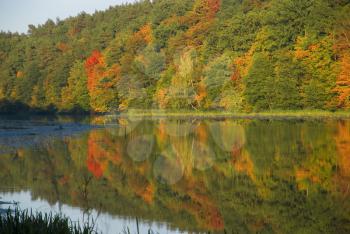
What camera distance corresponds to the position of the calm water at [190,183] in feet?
36.7

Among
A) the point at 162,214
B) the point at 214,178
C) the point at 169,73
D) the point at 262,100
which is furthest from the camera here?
the point at 169,73

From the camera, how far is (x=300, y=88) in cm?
4772

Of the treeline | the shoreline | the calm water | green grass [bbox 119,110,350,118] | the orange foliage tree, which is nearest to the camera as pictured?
the calm water

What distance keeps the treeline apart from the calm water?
22.3 metres

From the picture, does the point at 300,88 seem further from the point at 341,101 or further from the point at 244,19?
the point at 244,19

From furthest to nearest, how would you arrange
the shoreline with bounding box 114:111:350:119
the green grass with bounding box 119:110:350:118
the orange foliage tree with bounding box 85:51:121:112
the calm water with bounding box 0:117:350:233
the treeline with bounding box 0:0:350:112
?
1. the orange foliage tree with bounding box 85:51:121:112
2. the treeline with bounding box 0:0:350:112
3. the green grass with bounding box 119:110:350:118
4. the shoreline with bounding box 114:111:350:119
5. the calm water with bounding box 0:117:350:233

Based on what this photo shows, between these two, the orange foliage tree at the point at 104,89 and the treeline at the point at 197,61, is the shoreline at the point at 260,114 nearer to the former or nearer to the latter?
the treeline at the point at 197,61

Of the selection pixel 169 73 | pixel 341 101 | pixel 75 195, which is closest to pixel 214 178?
pixel 75 195

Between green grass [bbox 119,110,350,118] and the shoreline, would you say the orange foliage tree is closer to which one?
green grass [bbox 119,110,350,118]

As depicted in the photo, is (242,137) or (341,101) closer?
(242,137)

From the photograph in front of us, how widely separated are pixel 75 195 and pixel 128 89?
54707 millimetres

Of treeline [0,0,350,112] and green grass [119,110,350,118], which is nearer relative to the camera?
green grass [119,110,350,118]

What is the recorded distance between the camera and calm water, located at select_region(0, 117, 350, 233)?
36.7ft

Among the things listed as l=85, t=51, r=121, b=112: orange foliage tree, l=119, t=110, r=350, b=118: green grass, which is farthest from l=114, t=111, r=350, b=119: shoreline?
l=85, t=51, r=121, b=112: orange foliage tree
